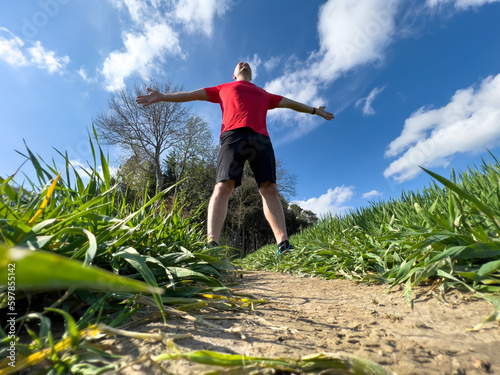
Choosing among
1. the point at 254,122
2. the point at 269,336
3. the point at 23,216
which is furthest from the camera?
the point at 254,122

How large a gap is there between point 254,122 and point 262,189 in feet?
2.35

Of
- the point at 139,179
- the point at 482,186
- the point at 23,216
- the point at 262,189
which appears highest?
the point at 139,179

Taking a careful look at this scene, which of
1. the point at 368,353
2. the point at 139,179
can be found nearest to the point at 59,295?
the point at 368,353

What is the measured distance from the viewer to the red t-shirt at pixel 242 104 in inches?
111

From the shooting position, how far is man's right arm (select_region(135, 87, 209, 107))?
8.53ft

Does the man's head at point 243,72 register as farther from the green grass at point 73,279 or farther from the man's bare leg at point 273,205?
the green grass at point 73,279

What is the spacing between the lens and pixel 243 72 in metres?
3.33

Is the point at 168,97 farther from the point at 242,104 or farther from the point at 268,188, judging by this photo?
the point at 268,188

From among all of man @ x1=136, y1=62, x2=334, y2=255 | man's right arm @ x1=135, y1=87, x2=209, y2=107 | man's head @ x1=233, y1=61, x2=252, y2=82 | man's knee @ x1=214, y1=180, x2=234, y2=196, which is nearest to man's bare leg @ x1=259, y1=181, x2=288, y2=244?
man @ x1=136, y1=62, x2=334, y2=255

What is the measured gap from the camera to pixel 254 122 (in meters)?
2.84

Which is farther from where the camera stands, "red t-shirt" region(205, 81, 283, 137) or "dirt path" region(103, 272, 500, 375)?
"red t-shirt" region(205, 81, 283, 137)

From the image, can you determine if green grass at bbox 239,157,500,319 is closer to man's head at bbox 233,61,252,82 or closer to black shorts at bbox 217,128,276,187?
black shorts at bbox 217,128,276,187

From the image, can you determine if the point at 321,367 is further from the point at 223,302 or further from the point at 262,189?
the point at 262,189

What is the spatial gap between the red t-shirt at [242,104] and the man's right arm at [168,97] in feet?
0.36
